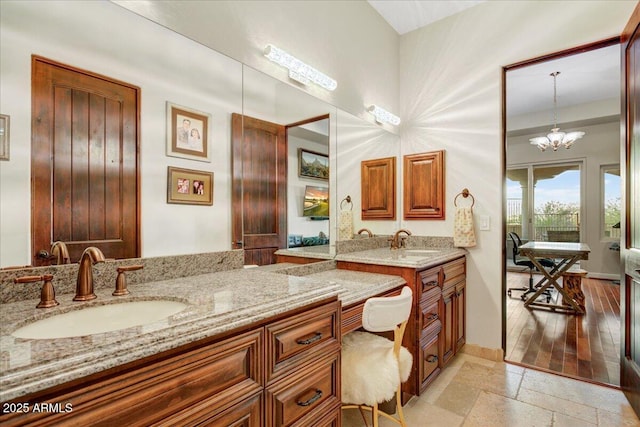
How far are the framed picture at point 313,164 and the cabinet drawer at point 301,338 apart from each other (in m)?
1.06

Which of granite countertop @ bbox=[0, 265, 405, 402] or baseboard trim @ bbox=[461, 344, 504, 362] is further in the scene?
baseboard trim @ bbox=[461, 344, 504, 362]

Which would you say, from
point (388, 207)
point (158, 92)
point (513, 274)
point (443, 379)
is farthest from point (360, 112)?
point (513, 274)

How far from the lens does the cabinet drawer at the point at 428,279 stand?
197 cm

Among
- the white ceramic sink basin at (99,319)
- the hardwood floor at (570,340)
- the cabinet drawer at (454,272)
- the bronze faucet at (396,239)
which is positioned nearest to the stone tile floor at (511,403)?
the hardwood floor at (570,340)

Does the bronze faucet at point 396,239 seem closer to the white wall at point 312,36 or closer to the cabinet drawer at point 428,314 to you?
the cabinet drawer at point 428,314

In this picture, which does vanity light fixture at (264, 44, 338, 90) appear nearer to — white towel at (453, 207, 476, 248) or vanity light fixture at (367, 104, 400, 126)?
vanity light fixture at (367, 104, 400, 126)

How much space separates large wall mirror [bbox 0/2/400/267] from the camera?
3.28ft

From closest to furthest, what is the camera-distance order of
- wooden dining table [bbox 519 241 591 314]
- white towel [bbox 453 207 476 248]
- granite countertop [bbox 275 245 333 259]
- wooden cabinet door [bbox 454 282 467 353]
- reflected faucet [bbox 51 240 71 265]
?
1. reflected faucet [bbox 51 240 71 265]
2. granite countertop [bbox 275 245 333 259]
3. wooden cabinet door [bbox 454 282 467 353]
4. white towel [bbox 453 207 476 248]
5. wooden dining table [bbox 519 241 591 314]

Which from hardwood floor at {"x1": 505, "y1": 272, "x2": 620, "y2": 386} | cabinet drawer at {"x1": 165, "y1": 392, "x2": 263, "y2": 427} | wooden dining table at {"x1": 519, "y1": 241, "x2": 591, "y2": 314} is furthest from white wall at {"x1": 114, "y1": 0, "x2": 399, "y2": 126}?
wooden dining table at {"x1": 519, "y1": 241, "x2": 591, "y2": 314}

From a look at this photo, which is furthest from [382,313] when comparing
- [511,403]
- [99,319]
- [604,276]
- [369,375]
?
[604,276]

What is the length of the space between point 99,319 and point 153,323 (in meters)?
0.34

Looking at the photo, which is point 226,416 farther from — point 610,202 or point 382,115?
point 610,202

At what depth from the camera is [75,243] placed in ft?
3.69

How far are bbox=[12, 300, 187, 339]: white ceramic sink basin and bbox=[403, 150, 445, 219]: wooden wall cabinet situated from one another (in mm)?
2422
